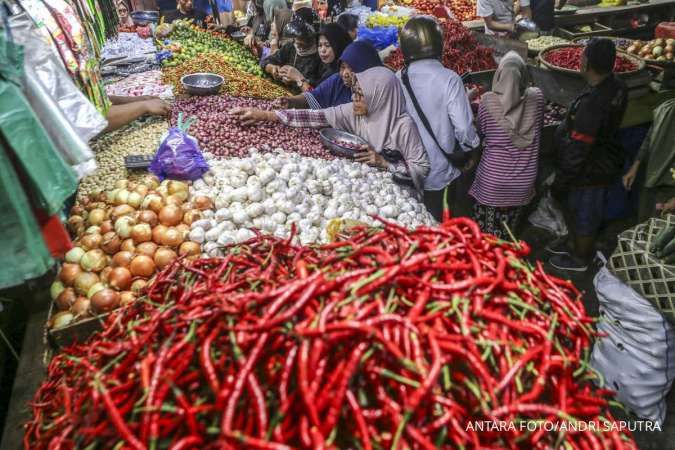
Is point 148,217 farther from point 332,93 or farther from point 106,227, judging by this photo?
point 332,93

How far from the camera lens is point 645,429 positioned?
2.93 meters

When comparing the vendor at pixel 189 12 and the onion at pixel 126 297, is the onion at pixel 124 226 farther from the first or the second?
the vendor at pixel 189 12

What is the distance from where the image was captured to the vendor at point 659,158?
381 cm

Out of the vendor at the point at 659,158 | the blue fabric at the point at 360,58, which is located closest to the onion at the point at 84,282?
the blue fabric at the point at 360,58

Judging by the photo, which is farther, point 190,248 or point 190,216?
point 190,216

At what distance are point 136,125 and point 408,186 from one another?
8.23 feet

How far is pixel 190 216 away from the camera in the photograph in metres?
2.57

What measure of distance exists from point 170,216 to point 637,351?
10.0 ft

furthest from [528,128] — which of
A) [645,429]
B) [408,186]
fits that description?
[645,429]

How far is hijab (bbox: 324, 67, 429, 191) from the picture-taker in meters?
3.53

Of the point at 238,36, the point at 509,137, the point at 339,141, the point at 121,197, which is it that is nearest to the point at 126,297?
the point at 121,197

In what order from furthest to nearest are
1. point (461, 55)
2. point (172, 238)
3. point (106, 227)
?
1. point (461, 55)
2. point (106, 227)
3. point (172, 238)

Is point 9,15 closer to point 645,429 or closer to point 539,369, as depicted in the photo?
point 539,369

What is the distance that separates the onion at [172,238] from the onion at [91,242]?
0.40 metres
